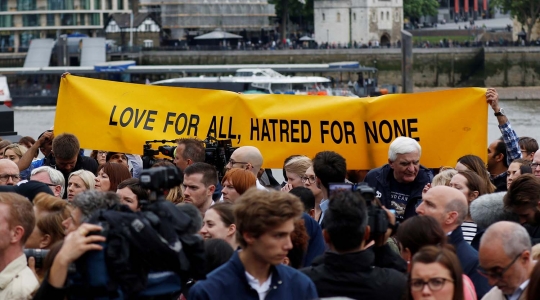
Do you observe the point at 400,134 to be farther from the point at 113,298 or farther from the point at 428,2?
the point at 428,2

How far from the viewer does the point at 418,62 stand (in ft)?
188

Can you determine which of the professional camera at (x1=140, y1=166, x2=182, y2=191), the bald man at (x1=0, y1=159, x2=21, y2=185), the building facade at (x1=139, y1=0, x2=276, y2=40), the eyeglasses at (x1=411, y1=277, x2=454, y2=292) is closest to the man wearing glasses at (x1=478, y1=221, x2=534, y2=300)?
the eyeglasses at (x1=411, y1=277, x2=454, y2=292)

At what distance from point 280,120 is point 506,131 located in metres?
1.48

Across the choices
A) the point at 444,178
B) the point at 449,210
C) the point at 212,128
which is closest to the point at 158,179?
the point at 449,210

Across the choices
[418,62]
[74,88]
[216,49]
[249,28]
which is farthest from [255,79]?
[74,88]

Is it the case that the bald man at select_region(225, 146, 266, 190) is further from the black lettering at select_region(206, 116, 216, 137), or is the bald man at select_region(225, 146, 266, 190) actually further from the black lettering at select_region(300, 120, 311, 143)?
the black lettering at select_region(206, 116, 216, 137)

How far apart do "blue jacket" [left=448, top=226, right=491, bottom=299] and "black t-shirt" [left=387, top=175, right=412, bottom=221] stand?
4.50 ft

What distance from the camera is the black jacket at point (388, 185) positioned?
5977 mm

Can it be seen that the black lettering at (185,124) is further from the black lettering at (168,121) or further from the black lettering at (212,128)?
the black lettering at (212,128)

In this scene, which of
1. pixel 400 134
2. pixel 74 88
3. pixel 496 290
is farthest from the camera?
pixel 74 88

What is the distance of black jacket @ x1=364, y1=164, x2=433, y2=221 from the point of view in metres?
5.98

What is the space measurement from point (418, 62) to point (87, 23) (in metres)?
26.2

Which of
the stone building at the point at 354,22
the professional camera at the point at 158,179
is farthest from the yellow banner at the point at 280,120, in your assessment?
the stone building at the point at 354,22

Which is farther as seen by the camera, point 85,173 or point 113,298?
point 85,173
